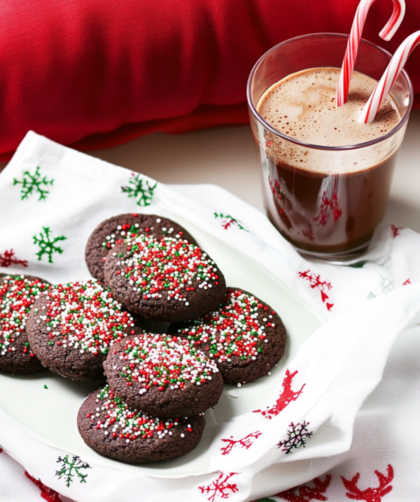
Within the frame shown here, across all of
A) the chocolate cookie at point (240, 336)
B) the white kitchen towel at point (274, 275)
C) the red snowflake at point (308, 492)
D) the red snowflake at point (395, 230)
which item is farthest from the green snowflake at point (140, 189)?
the red snowflake at point (308, 492)

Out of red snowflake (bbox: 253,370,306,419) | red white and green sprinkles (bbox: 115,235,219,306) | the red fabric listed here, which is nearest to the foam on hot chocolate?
the red fabric

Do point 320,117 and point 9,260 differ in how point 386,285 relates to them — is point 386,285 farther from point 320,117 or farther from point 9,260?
point 9,260

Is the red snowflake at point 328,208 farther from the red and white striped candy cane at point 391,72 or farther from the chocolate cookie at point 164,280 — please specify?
the chocolate cookie at point 164,280

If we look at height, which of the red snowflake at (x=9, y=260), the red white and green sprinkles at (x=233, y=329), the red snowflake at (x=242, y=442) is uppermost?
the red snowflake at (x=9, y=260)

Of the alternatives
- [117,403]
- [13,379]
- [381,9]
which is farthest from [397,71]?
[13,379]

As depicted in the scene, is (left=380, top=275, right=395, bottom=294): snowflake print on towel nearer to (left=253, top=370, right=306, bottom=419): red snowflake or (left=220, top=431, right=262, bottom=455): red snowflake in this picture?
(left=253, top=370, right=306, bottom=419): red snowflake

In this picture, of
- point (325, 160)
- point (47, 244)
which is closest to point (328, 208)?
point (325, 160)
